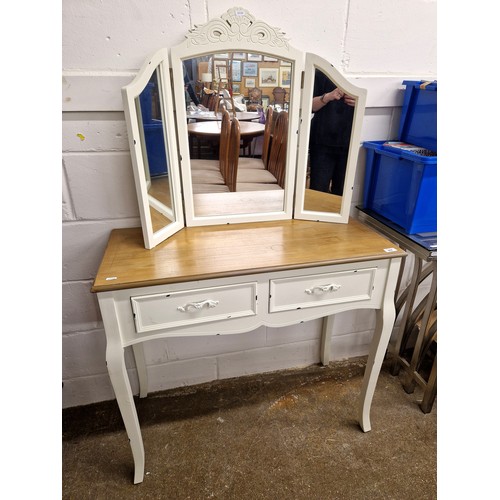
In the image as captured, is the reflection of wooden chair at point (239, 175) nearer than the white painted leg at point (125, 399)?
No

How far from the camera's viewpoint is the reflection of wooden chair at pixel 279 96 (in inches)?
45.5

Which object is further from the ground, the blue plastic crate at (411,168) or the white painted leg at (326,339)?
the blue plastic crate at (411,168)

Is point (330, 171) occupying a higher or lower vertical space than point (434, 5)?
lower

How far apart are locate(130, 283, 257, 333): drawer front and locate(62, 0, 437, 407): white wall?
1.44 feet

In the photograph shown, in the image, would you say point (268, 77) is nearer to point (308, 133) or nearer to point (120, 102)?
point (308, 133)

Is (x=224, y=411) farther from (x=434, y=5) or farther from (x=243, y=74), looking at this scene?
(x=434, y=5)

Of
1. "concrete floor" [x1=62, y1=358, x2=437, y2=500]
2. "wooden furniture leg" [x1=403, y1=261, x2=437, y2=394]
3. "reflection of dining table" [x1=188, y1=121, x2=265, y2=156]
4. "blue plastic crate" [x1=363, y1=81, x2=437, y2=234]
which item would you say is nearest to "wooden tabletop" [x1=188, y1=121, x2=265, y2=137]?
"reflection of dining table" [x1=188, y1=121, x2=265, y2=156]

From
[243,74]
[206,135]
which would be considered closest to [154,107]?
[206,135]

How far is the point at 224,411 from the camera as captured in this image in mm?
1510

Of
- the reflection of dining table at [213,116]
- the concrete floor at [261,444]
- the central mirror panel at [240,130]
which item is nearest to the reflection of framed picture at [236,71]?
the central mirror panel at [240,130]

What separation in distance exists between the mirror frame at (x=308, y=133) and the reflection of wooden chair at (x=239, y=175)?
0.11 m

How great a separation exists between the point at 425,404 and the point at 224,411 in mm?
874

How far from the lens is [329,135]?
4.11 feet

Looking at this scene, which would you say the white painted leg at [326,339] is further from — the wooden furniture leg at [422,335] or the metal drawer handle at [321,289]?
the metal drawer handle at [321,289]
